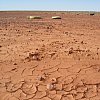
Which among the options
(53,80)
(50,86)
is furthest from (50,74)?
(50,86)

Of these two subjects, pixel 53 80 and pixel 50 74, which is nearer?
pixel 53 80

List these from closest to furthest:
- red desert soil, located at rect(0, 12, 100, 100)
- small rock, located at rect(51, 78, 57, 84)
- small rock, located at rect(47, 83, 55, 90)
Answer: red desert soil, located at rect(0, 12, 100, 100)
small rock, located at rect(47, 83, 55, 90)
small rock, located at rect(51, 78, 57, 84)

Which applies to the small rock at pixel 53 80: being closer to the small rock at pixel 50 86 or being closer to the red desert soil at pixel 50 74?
the red desert soil at pixel 50 74

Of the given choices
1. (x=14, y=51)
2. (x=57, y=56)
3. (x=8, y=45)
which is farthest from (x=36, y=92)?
(x=8, y=45)

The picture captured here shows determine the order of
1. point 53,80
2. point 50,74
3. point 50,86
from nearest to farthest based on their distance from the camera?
point 50,86, point 53,80, point 50,74

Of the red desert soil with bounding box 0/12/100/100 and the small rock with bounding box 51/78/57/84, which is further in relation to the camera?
the small rock with bounding box 51/78/57/84

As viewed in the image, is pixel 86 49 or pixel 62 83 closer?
pixel 62 83

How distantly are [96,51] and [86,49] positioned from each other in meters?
0.35

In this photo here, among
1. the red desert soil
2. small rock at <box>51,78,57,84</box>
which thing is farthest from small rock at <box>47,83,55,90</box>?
small rock at <box>51,78,57,84</box>

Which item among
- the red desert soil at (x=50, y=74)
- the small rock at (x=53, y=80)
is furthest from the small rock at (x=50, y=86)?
the small rock at (x=53, y=80)

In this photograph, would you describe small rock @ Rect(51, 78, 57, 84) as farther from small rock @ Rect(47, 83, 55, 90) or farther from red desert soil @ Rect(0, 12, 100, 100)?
small rock @ Rect(47, 83, 55, 90)

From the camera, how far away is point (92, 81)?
12.9 feet

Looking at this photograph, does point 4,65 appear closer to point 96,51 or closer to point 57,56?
point 57,56

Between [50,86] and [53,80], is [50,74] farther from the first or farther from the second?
[50,86]
